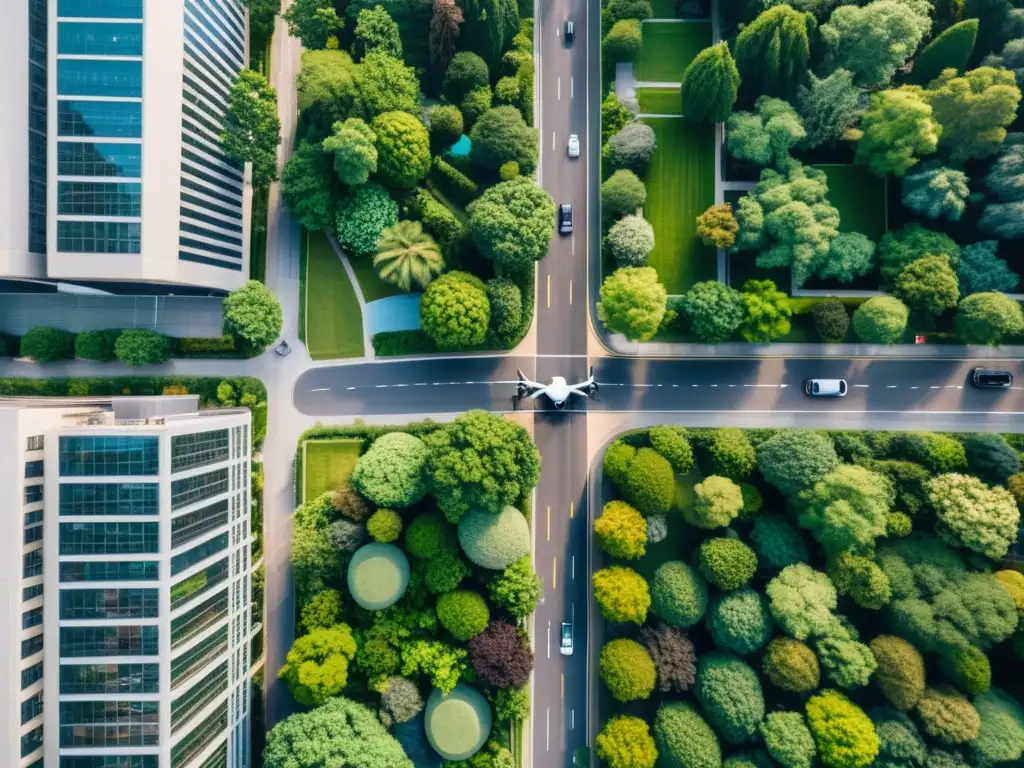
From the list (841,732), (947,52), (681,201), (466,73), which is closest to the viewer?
(841,732)

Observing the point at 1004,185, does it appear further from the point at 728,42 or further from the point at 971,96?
the point at 728,42

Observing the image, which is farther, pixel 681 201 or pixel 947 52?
pixel 681 201

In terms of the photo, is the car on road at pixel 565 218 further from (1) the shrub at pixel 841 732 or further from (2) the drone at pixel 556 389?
(1) the shrub at pixel 841 732

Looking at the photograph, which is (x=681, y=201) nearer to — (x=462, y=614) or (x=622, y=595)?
(x=622, y=595)

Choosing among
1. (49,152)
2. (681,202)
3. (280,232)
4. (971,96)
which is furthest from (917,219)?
(49,152)

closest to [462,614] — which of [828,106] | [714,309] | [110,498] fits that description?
[110,498]

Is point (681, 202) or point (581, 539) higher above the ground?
point (681, 202)

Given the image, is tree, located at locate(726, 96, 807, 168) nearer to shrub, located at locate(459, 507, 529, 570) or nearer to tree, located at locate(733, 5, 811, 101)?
tree, located at locate(733, 5, 811, 101)
